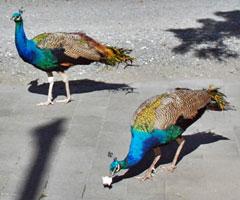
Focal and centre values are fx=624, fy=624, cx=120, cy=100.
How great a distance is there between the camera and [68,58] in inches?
275

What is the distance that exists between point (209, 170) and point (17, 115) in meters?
2.38

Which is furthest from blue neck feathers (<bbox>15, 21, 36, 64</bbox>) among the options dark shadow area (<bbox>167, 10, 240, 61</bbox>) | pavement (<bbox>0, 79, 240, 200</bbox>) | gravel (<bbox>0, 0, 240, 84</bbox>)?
dark shadow area (<bbox>167, 10, 240, 61</bbox>)

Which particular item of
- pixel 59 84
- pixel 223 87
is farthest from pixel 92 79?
pixel 223 87

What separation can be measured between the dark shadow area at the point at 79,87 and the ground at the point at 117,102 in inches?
0.5

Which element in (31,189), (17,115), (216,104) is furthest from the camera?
(17,115)

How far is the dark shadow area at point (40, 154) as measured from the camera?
5258 mm

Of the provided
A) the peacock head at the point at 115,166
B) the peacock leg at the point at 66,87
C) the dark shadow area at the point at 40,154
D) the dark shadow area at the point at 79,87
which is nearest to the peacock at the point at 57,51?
the peacock leg at the point at 66,87

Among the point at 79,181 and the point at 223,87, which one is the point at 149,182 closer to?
the point at 79,181

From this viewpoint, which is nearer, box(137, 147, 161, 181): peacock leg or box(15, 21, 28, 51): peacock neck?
box(137, 147, 161, 181): peacock leg

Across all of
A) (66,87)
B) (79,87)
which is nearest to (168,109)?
(66,87)

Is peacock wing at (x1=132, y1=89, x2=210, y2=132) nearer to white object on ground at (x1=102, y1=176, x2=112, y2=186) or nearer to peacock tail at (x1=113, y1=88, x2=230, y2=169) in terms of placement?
peacock tail at (x1=113, y1=88, x2=230, y2=169)

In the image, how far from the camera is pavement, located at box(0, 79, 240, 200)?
5.25m

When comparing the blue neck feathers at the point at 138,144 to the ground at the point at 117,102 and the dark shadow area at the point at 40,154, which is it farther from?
the dark shadow area at the point at 40,154

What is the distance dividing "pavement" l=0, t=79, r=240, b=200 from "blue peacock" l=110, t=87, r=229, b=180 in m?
0.27
